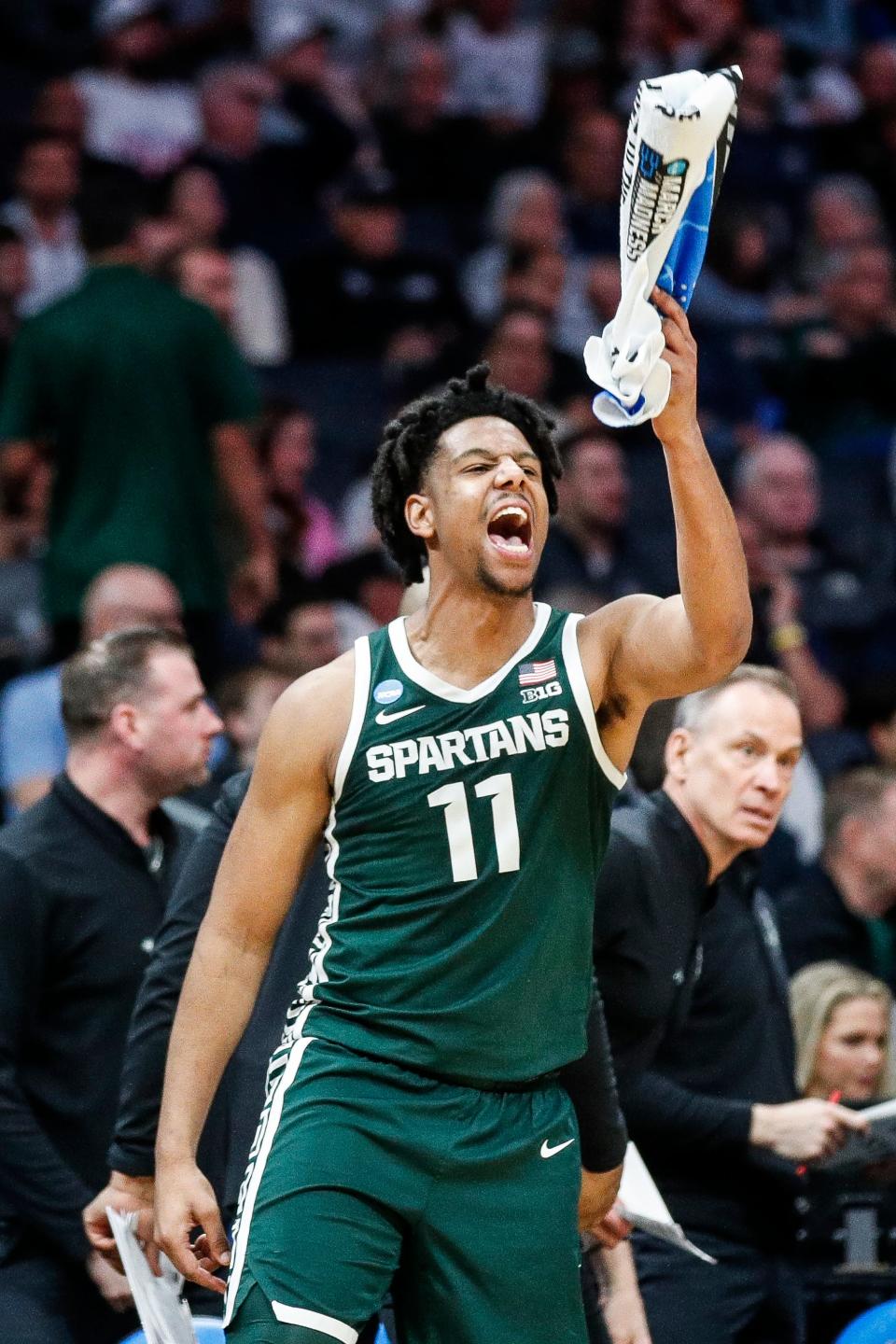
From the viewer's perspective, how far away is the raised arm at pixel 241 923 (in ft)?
11.1

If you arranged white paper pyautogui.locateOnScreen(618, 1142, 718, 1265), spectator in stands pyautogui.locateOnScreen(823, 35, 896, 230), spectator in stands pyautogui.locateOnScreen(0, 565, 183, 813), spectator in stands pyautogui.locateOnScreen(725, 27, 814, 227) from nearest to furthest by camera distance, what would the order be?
1. white paper pyautogui.locateOnScreen(618, 1142, 718, 1265)
2. spectator in stands pyautogui.locateOnScreen(0, 565, 183, 813)
3. spectator in stands pyautogui.locateOnScreen(725, 27, 814, 227)
4. spectator in stands pyautogui.locateOnScreen(823, 35, 896, 230)

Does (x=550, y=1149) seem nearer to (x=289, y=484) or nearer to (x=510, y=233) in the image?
(x=289, y=484)

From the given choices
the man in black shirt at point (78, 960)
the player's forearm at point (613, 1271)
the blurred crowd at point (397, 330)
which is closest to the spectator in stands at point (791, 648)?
the blurred crowd at point (397, 330)

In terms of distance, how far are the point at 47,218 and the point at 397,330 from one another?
1582 millimetres

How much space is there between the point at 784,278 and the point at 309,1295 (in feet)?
29.1

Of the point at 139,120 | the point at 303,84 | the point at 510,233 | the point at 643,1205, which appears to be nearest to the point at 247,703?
the point at 643,1205

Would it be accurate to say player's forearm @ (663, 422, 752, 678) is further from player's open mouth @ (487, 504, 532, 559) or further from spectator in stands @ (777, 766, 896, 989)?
spectator in stands @ (777, 766, 896, 989)

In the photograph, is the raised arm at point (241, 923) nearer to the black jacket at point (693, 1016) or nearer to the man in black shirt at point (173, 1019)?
the man in black shirt at point (173, 1019)

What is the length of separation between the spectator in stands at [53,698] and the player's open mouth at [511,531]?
3.27 m

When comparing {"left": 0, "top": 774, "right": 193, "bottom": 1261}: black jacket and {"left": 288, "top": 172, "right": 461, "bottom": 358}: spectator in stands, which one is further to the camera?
{"left": 288, "top": 172, "right": 461, "bottom": 358}: spectator in stands

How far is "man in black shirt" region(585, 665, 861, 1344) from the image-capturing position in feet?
14.4

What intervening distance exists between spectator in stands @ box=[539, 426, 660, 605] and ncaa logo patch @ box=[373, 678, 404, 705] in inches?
196

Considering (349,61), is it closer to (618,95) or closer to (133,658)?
(618,95)

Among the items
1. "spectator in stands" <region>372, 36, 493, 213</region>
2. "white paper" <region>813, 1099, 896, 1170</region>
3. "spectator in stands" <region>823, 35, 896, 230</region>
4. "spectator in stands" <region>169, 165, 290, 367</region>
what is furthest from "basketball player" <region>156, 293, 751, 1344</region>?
"spectator in stands" <region>823, 35, 896, 230</region>
